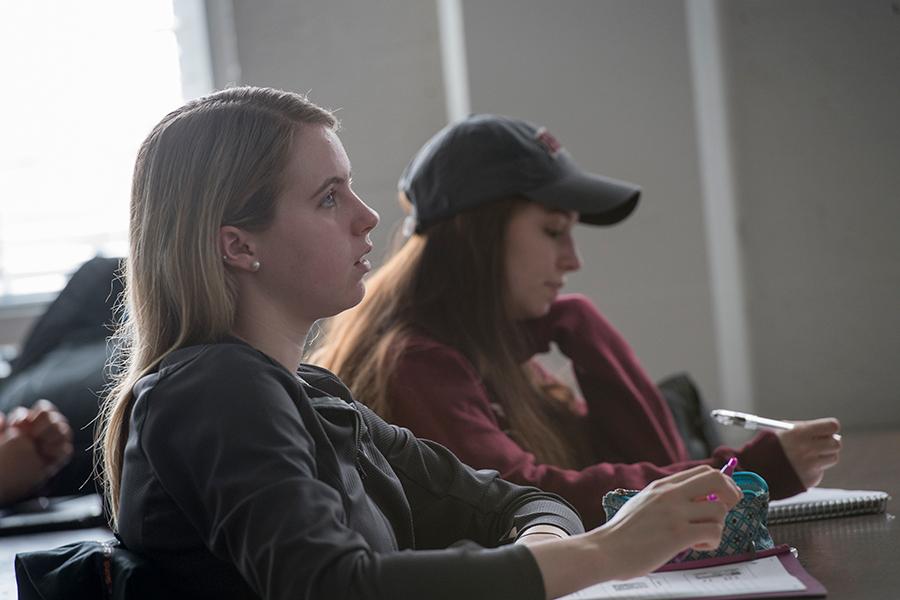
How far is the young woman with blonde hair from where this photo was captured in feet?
2.68

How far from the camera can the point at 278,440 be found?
33.8 inches

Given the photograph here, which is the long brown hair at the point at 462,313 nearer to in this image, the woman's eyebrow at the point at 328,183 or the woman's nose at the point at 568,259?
the woman's nose at the point at 568,259

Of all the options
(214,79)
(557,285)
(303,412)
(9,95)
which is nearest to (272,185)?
(303,412)

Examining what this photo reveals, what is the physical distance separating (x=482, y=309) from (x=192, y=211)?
80 centimetres

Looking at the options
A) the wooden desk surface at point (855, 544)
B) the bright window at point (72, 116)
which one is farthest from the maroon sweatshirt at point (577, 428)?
the bright window at point (72, 116)

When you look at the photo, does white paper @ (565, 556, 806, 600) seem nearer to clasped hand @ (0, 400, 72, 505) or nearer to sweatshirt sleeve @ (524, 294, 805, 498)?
sweatshirt sleeve @ (524, 294, 805, 498)

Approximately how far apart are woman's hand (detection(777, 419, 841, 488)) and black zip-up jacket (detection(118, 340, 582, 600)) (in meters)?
0.57

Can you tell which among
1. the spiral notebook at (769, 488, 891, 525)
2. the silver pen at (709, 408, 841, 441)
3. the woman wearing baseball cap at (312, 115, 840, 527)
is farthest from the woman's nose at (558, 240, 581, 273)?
the spiral notebook at (769, 488, 891, 525)

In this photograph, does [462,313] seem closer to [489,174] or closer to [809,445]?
[489,174]

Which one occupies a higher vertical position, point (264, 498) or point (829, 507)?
point (264, 498)

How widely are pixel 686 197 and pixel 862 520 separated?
1.85m

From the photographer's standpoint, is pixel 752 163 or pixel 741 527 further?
pixel 752 163

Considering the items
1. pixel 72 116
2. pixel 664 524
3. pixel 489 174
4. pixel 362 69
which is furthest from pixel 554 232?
pixel 72 116

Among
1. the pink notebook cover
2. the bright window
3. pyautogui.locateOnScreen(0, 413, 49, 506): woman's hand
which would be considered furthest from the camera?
the bright window
